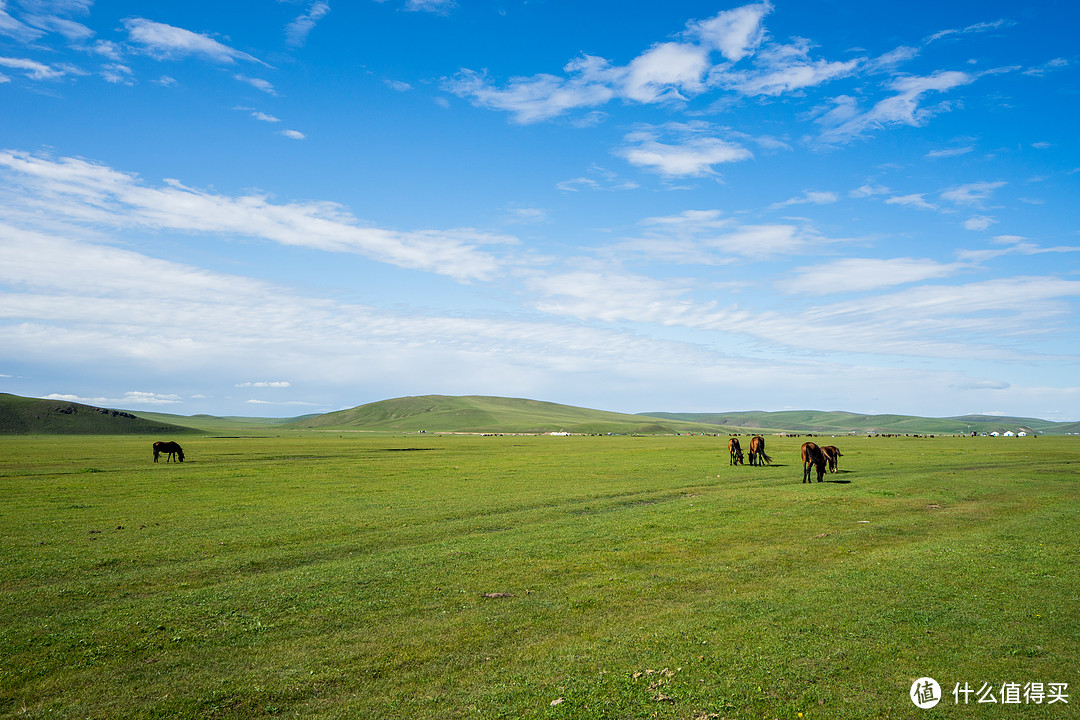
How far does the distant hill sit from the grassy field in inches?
7910

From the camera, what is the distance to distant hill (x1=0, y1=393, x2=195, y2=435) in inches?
7101

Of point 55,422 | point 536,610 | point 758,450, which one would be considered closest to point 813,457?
point 758,450

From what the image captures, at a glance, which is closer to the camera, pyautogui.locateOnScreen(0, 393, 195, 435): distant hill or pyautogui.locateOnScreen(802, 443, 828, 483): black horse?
pyautogui.locateOnScreen(802, 443, 828, 483): black horse

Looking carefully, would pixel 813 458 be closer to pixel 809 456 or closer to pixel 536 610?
pixel 809 456

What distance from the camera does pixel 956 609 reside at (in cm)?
1120

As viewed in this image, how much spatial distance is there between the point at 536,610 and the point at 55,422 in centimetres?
23312

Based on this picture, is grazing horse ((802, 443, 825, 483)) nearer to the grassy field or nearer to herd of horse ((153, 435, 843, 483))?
herd of horse ((153, 435, 843, 483))

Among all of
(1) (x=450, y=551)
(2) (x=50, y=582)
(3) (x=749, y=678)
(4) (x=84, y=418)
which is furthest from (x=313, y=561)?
(4) (x=84, y=418)

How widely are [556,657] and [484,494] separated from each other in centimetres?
1993

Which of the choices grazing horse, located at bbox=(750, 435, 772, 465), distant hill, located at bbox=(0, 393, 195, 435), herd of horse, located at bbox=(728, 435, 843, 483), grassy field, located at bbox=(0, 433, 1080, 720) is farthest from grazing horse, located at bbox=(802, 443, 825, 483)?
distant hill, located at bbox=(0, 393, 195, 435)

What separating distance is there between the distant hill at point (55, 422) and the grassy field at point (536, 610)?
20092cm

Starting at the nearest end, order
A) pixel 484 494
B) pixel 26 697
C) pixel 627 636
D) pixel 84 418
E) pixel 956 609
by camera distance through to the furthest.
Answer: pixel 26 697 → pixel 627 636 → pixel 956 609 → pixel 484 494 → pixel 84 418

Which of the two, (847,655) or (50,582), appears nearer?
(847,655)

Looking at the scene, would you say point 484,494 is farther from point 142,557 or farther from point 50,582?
point 50,582
